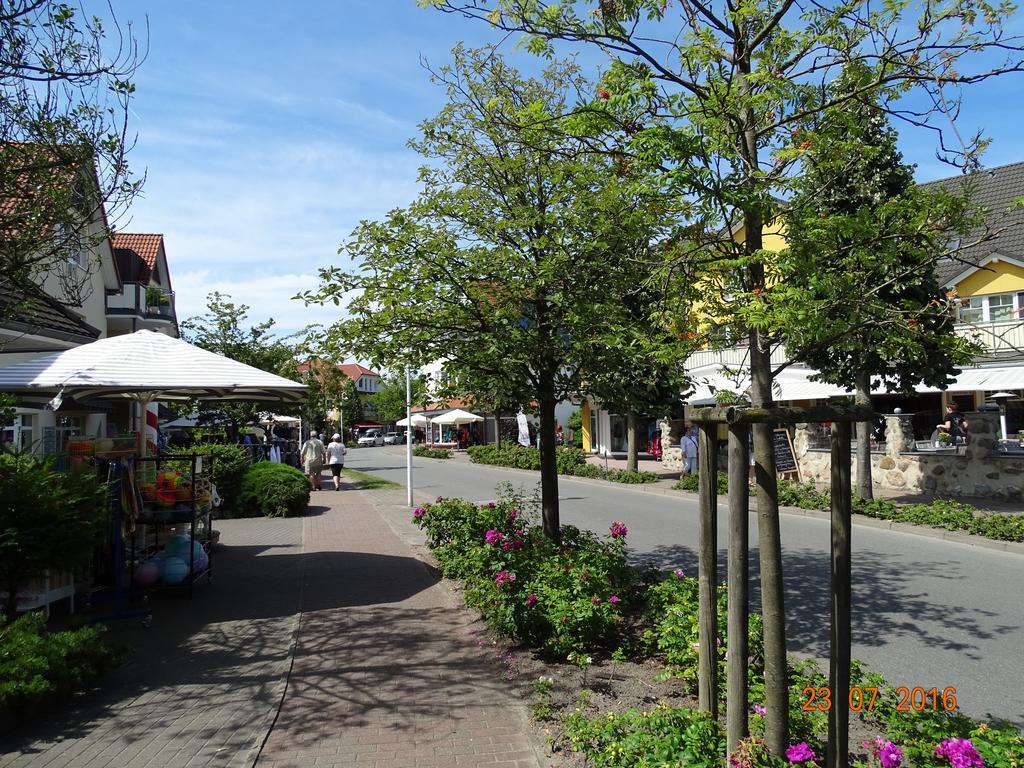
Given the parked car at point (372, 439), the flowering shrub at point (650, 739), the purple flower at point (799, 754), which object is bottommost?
the parked car at point (372, 439)

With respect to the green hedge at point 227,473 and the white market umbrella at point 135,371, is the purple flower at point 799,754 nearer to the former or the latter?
the white market umbrella at point 135,371

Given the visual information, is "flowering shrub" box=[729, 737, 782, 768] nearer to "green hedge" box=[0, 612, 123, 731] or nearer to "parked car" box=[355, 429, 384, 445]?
"green hedge" box=[0, 612, 123, 731]

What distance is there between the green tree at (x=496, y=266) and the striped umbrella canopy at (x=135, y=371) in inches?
46.7

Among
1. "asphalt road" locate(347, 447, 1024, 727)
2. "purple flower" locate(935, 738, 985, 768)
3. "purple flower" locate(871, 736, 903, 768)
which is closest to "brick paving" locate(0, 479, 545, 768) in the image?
"purple flower" locate(871, 736, 903, 768)

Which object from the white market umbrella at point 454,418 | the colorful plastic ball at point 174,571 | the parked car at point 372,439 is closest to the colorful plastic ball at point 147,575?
the colorful plastic ball at point 174,571

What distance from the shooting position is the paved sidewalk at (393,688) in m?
4.13

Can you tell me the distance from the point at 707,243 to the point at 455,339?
3.92m

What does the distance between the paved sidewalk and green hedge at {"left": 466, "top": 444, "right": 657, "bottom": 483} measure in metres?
11.2

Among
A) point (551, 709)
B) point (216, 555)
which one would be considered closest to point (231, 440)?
point (216, 555)

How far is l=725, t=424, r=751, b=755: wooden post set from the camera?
→ 354 centimetres

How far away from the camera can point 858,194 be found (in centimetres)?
1322

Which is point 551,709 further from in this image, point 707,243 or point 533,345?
point 533,345

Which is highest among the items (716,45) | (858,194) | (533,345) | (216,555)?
(858,194)

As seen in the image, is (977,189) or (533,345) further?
(533,345)
